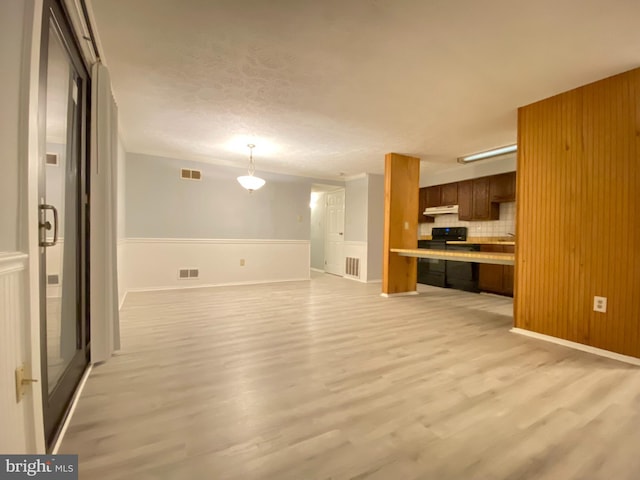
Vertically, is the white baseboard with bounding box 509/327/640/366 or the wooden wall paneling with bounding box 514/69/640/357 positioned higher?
the wooden wall paneling with bounding box 514/69/640/357

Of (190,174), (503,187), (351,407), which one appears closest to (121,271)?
(190,174)

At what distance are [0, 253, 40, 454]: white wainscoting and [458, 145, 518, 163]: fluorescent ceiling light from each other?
5.21 m

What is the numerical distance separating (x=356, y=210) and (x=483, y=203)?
2476 mm

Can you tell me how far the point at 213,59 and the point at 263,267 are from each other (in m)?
4.20

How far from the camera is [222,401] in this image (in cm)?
168

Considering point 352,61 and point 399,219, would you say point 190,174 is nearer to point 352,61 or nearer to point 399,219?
point 399,219

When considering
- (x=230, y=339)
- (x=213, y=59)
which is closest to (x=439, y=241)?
(x=230, y=339)

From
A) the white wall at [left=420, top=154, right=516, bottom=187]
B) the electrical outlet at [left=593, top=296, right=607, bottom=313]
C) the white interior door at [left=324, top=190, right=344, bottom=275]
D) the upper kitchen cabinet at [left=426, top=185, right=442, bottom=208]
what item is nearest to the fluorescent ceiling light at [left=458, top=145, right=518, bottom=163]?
the white wall at [left=420, top=154, right=516, bottom=187]

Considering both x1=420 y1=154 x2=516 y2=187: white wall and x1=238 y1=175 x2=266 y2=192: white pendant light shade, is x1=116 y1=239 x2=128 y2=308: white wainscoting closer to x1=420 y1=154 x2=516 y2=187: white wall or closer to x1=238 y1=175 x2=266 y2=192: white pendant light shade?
x1=238 y1=175 x2=266 y2=192: white pendant light shade

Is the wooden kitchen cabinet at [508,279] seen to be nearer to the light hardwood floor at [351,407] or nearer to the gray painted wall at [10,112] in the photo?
the light hardwood floor at [351,407]

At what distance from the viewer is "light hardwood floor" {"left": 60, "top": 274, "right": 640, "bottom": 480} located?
122cm

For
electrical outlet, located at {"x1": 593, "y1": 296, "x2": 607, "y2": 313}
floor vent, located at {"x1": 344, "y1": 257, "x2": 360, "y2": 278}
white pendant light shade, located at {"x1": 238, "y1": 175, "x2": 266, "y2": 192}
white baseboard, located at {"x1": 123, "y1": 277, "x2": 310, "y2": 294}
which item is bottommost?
white baseboard, located at {"x1": 123, "y1": 277, "x2": 310, "y2": 294}

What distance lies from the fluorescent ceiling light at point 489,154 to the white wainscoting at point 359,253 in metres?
2.45

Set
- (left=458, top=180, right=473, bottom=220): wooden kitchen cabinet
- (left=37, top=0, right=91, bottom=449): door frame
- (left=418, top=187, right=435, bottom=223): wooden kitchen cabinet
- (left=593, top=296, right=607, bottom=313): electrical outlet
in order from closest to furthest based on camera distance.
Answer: (left=37, top=0, right=91, bottom=449): door frame < (left=593, top=296, right=607, bottom=313): electrical outlet < (left=458, top=180, right=473, bottom=220): wooden kitchen cabinet < (left=418, top=187, right=435, bottom=223): wooden kitchen cabinet
